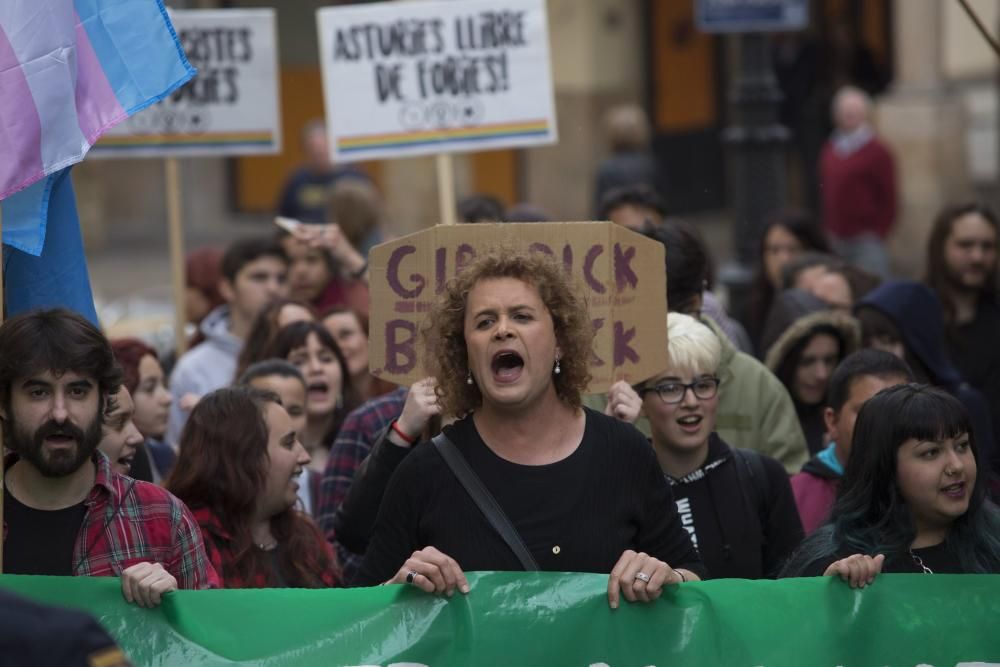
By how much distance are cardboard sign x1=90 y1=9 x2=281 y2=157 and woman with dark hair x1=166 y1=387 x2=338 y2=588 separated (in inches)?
169

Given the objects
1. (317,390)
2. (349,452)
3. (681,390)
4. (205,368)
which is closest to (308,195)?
(205,368)

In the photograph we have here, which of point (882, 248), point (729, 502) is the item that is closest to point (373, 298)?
point (729, 502)

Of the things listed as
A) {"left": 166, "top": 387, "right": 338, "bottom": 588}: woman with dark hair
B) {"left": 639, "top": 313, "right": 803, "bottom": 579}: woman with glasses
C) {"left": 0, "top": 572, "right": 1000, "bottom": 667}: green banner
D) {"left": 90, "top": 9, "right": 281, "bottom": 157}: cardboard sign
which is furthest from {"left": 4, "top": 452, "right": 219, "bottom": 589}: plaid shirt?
{"left": 90, "top": 9, "right": 281, "bottom": 157}: cardboard sign

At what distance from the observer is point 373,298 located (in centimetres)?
577

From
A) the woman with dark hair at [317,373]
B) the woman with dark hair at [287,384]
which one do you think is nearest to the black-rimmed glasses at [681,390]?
the woman with dark hair at [287,384]

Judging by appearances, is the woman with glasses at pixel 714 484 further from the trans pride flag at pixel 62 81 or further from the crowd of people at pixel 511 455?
the trans pride flag at pixel 62 81

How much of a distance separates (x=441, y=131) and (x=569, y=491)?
4520 millimetres

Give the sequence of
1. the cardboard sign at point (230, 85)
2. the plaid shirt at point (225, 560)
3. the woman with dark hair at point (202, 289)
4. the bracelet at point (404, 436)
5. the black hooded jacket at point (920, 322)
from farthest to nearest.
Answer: the woman with dark hair at point (202, 289) → the cardboard sign at point (230, 85) → the black hooded jacket at point (920, 322) → the plaid shirt at point (225, 560) → the bracelet at point (404, 436)

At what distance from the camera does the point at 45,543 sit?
4.86m

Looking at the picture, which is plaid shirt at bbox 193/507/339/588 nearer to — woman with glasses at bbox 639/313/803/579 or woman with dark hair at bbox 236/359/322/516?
woman with dark hair at bbox 236/359/322/516

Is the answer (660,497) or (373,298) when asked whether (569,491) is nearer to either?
(660,497)

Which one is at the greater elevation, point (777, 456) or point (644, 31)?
point (644, 31)

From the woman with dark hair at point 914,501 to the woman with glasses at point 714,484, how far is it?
0.37 m

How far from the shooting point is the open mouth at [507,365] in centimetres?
473
